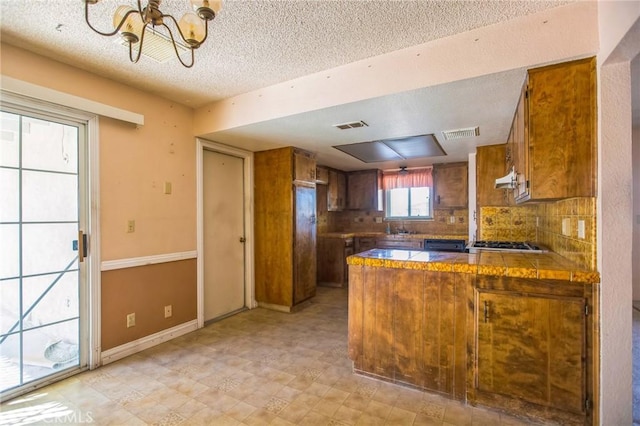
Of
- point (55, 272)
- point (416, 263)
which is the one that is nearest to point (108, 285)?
point (55, 272)

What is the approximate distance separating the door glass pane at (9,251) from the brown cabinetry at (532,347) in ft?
10.6

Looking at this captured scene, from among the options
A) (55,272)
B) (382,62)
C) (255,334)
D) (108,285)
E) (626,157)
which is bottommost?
(255,334)

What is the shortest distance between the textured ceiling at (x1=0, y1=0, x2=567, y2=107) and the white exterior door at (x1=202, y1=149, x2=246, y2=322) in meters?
1.38

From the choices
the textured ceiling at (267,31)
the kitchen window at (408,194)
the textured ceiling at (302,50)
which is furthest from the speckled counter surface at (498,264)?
the kitchen window at (408,194)

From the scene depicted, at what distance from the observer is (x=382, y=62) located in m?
2.25

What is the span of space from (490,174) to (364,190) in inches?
99.8

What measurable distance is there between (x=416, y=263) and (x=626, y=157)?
4.23 feet

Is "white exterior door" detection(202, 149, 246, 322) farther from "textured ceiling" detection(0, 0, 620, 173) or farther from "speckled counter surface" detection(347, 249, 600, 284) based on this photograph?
"speckled counter surface" detection(347, 249, 600, 284)

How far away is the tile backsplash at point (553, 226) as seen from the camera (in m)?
1.84

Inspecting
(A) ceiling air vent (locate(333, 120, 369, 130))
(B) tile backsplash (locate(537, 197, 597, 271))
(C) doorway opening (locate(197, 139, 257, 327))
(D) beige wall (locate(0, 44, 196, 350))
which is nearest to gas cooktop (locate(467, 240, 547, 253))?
(B) tile backsplash (locate(537, 197, 597, 271))

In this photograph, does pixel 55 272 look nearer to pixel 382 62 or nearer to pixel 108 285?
pixel 108 285

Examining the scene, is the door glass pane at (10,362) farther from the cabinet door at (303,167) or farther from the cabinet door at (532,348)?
the cabinet door at (532,348)

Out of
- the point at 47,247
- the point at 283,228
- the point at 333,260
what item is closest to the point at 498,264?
the point at 283,228

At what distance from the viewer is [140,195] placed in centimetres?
287
